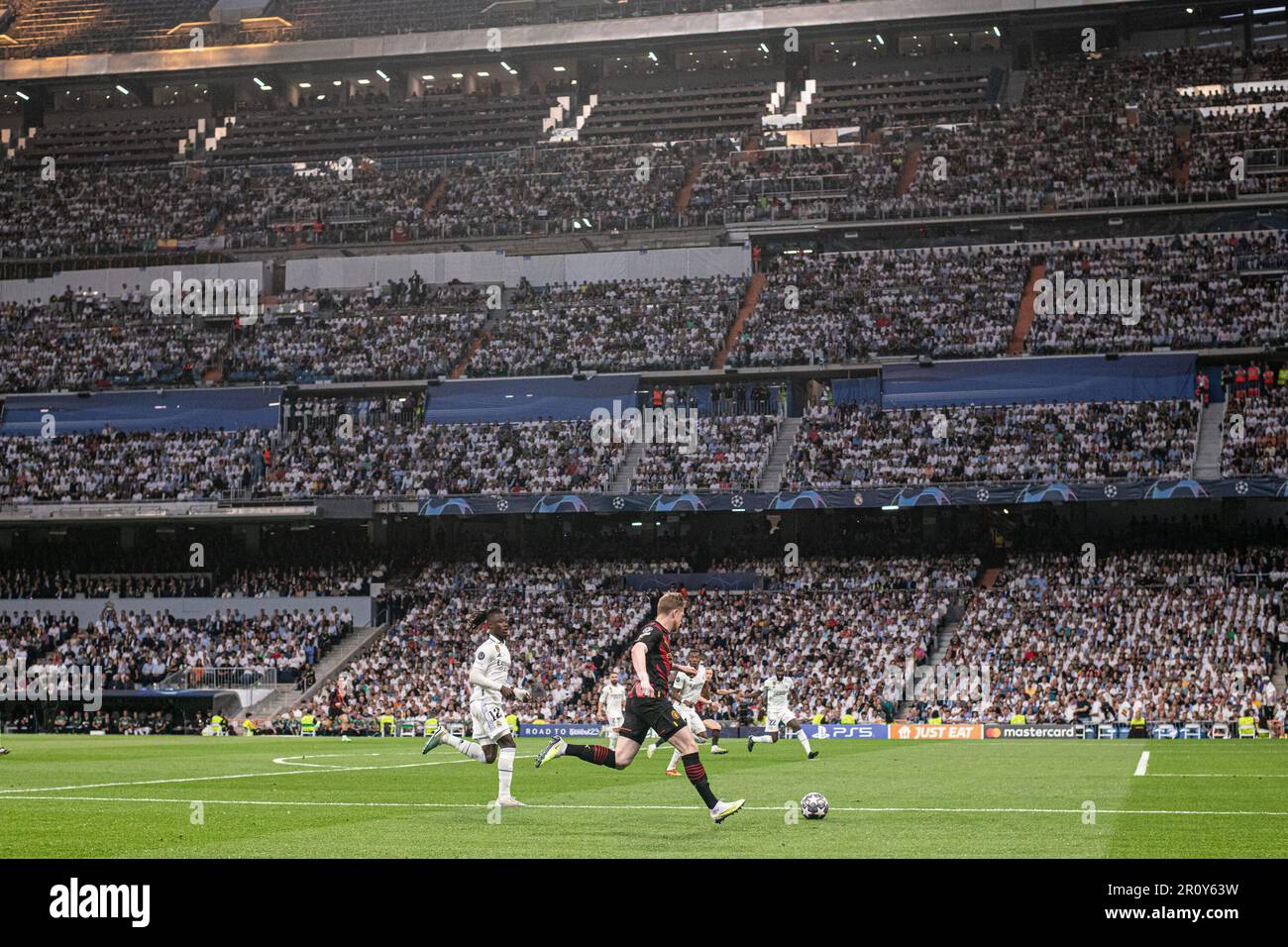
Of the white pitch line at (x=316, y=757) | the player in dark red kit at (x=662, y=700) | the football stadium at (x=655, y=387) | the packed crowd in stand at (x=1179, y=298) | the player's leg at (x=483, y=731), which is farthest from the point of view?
the packed crowd in stand at (x=1179, y=298)

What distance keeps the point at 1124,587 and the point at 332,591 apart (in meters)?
31.6

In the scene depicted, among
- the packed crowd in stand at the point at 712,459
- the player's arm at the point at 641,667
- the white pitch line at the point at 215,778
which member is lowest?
the white pitch line at the point at 215,778

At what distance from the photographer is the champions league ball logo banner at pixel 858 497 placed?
2228 inches

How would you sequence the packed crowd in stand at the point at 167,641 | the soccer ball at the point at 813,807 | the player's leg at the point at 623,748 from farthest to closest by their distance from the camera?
the packed crowd in stand at the point at 167,641 < the soccer ball at the point at 813,807 < the player's leg at the point at 623,748

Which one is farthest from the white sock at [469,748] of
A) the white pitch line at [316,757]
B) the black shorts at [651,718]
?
the white pitch line at [316,757]

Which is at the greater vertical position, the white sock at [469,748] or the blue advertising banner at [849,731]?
the white sock at [469,748]

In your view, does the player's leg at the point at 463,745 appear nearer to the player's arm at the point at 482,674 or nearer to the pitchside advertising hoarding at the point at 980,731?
the player's arm at the point at 482,674

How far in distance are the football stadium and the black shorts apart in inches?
399

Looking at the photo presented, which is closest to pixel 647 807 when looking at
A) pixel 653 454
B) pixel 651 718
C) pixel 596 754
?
pixel 596 754

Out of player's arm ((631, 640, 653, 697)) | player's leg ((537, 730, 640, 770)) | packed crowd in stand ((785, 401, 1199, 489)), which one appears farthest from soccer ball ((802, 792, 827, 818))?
packed crowd in stand ((785, 401, 1199, 489))

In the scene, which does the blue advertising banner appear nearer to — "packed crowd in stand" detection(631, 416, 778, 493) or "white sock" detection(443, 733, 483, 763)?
"packed crowd in stand" detection(631, 416, 778, 493)

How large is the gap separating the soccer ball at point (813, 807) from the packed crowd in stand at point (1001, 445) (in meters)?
44.1
